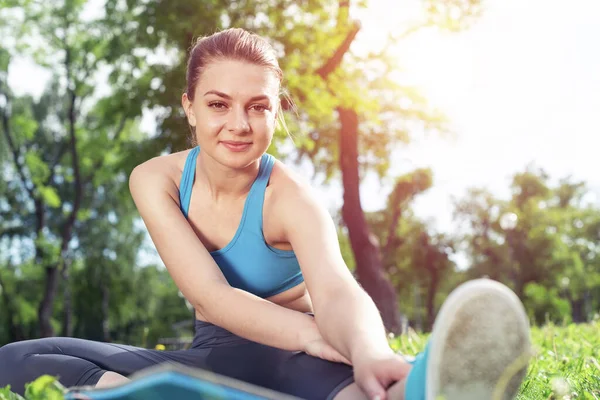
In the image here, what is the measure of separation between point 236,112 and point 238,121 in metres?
0.05

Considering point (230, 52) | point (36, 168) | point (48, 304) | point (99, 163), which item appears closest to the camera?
point (230, 52)

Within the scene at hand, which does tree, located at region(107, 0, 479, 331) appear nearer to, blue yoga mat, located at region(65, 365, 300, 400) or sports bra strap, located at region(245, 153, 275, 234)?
sports bra strap, located at region(245, 153, 275, 234)

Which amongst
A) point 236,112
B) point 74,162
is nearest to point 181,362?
point 236,112

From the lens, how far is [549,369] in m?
3.09

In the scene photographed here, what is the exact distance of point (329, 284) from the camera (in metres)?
2.24

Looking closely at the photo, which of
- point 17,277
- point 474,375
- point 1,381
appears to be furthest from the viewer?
point 17,277

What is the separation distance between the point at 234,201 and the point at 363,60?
9.77 meters

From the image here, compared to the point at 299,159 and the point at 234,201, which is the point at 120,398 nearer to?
the point at 234,201

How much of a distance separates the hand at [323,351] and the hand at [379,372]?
255mm

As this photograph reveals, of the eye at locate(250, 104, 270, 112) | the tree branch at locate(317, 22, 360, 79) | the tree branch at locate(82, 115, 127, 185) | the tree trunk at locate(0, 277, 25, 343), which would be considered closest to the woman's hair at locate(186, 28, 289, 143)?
the eye at locate(250, 104, 270, 112)

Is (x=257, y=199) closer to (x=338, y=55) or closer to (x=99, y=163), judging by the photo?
(x=338, y=55)

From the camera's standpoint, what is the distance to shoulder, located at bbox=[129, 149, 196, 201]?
111 inches

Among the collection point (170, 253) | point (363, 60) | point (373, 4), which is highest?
point (373, 4)

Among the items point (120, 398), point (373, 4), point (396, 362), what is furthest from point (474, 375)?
point (373, 4)
